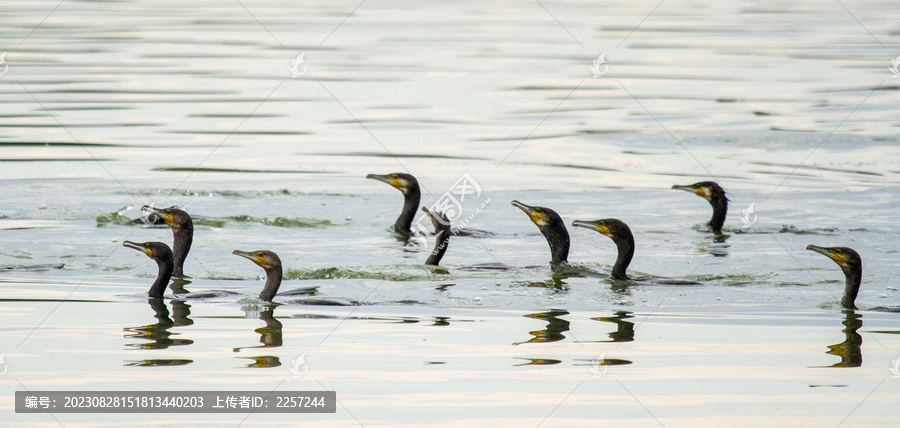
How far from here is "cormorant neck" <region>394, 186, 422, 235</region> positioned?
1480 cm

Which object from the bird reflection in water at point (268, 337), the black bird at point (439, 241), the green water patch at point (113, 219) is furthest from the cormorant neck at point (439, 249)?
the green water patch at point (113, 219)

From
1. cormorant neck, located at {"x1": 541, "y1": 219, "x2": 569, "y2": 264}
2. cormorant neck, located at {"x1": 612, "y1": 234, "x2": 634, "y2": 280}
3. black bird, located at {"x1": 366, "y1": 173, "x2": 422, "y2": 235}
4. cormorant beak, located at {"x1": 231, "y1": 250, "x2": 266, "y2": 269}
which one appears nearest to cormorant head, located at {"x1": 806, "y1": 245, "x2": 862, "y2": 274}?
cormorant neck, located at {"x1": 612, "y1": 234, "x2": 634, "y2": 280}

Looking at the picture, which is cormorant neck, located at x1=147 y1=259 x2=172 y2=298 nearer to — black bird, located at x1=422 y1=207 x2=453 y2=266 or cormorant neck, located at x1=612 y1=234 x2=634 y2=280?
black bird, located at x1=422 y1=207 x2=453 y2=266

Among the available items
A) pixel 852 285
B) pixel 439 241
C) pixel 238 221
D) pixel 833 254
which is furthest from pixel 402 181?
pixel 852 285

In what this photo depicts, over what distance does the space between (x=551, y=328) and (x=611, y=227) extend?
2.69m

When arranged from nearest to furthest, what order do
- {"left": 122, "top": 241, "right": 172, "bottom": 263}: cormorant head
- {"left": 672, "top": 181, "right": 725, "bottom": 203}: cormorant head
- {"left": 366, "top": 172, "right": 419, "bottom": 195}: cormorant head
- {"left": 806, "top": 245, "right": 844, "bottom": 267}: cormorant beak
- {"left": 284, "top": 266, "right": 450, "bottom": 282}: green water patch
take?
1. {"left": 806, "top": 245, "right": 844, "bottom": 267}: cormorant beak
2. {"left": 122, "top": 241, "right": 172, "bottom": 263}: cormorant head
3. {"left": 284, "top": 266, "right": 450, "bottom": 282}: green water patch
4. {"left": 672, "top": 181, "right": 725, "bottom": 203}: cormorant head
5. {"left": 366, "top": 172, "right": 419, "bottom": 195}: cormorant head

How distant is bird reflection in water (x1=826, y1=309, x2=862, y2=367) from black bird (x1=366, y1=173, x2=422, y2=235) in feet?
21.0

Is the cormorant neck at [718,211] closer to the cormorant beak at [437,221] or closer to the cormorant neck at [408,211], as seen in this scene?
the cormorant neck at [408,211]

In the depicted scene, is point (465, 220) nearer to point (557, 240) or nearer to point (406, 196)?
point (406, 196)

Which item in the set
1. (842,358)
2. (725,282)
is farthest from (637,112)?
(842,358)

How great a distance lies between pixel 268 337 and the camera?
→ 861cm

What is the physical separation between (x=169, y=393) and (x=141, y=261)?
5215mm

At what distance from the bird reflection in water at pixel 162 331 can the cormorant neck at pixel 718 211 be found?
7.25 meters

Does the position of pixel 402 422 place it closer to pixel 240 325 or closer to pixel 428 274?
pixel 240 325
